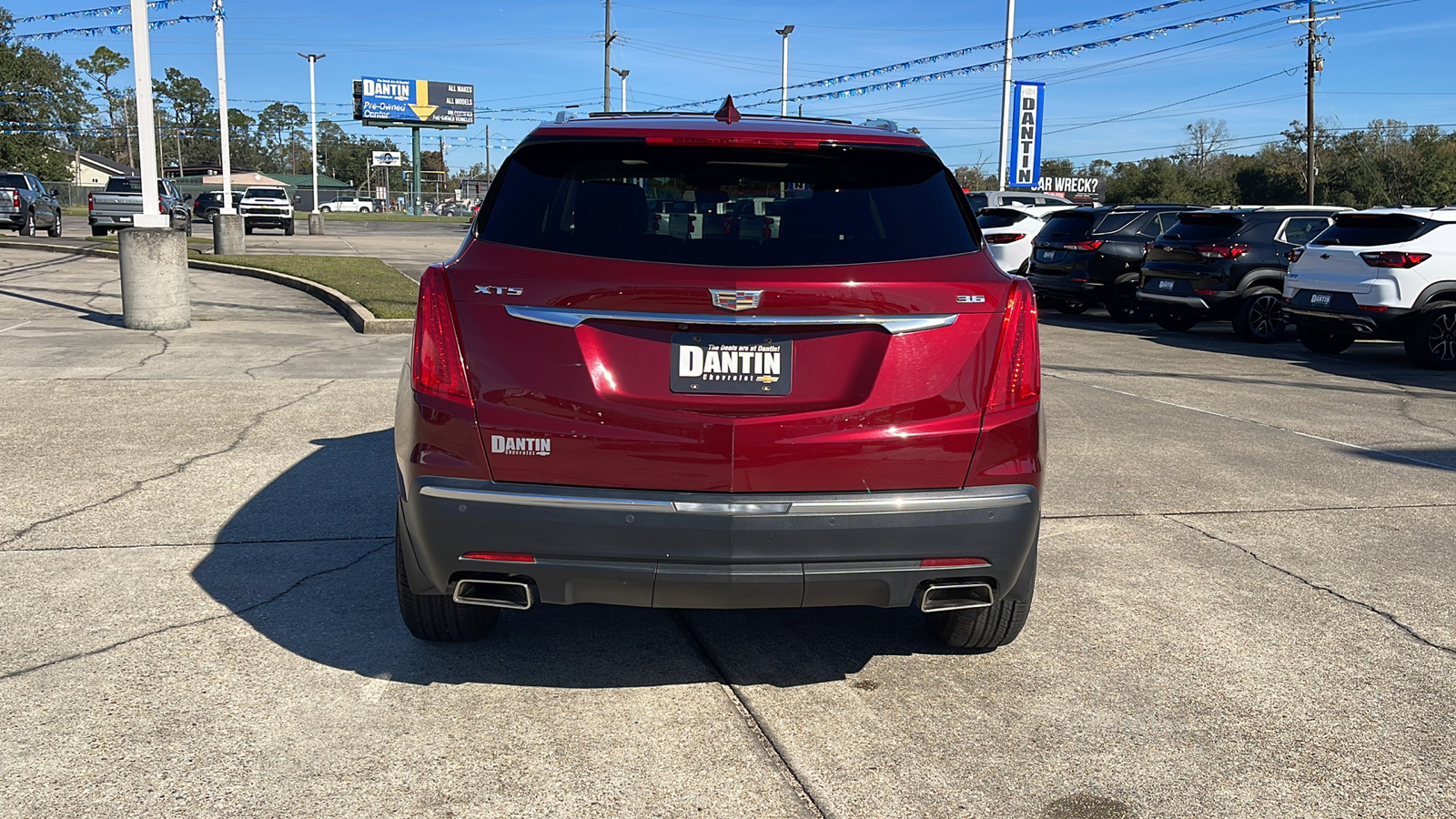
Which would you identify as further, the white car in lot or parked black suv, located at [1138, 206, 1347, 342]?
the white car in lot

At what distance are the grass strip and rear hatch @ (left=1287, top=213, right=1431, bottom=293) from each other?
33.0ft

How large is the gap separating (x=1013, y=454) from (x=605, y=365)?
1201 millimetres

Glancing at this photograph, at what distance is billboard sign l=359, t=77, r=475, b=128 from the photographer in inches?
3890

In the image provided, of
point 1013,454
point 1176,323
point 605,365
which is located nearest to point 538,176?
point 605,365

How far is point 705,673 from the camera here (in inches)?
157

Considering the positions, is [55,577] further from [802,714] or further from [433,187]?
[433,187]

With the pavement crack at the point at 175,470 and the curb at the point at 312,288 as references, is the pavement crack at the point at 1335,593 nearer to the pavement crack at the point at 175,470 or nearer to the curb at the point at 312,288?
the curb at the point at 312,288

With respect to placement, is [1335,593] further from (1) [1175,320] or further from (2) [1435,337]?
(1) [1175,320]

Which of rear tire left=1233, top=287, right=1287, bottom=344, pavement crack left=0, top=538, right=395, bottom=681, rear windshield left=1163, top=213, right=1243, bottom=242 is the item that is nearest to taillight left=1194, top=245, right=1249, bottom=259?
rear windshield left=1163, top=213, right=1243, bottom=242

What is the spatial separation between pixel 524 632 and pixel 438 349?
1.36 meters

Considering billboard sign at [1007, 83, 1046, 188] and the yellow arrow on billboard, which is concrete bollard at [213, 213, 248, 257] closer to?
billboard sign at [1007, 83, 1046, 188]


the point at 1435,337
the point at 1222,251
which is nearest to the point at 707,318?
the point at 1435,337

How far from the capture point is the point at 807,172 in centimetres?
361

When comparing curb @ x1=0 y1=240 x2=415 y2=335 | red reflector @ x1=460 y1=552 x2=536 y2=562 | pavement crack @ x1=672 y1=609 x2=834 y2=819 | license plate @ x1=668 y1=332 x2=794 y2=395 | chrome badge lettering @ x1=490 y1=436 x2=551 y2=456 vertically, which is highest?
license plate @ x1=668 y1=332 x2=794 y2=395
